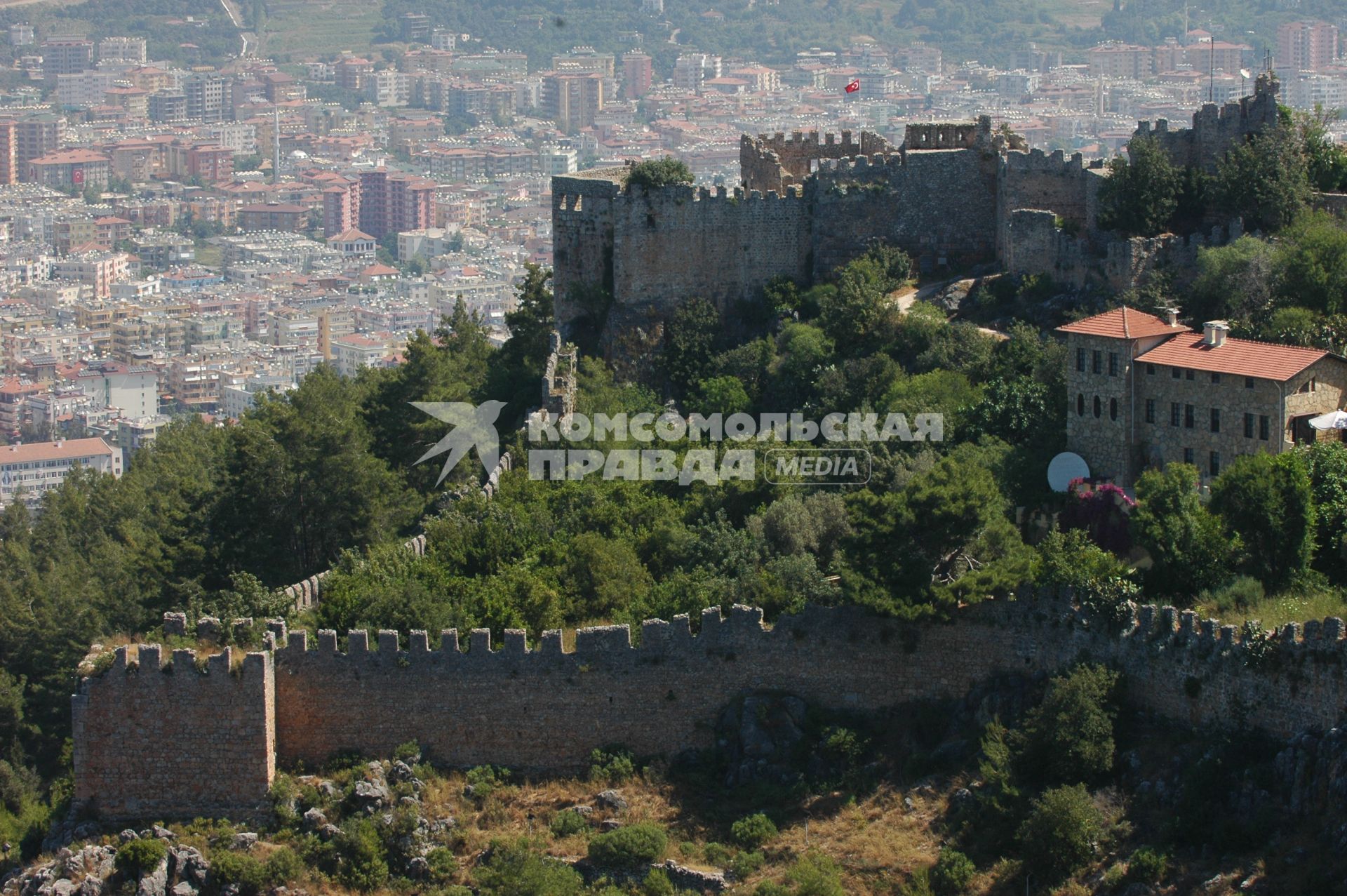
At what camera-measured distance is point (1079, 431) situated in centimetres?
2891

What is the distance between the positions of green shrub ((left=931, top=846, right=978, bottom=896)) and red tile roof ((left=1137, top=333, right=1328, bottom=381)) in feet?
23.7

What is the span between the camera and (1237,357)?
27.2m

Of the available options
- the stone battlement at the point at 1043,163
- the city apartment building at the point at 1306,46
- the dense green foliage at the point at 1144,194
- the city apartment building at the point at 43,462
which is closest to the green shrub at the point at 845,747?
the dense green foliage at the point at 1144,194

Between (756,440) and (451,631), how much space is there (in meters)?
9.05

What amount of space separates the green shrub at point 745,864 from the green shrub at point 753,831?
0.79 feet

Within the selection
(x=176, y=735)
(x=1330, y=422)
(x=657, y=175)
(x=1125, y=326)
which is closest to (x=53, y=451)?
(x=657, y=175)

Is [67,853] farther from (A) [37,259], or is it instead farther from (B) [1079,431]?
(A) [37,259]

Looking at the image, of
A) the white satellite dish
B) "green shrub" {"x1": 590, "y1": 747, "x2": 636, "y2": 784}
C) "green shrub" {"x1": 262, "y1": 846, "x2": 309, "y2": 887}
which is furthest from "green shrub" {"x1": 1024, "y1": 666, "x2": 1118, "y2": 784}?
"green shrub" {"x1": 262, "y1": 846, "x2": 309, "y2": 887}

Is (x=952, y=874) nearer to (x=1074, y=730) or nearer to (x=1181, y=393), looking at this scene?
(x=1074, y=730)

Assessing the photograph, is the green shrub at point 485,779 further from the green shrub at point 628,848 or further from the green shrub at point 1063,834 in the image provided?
the green shrub at point 1063,834

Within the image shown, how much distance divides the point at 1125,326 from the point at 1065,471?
188cm

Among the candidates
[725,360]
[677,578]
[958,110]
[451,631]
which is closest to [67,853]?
[451,631]

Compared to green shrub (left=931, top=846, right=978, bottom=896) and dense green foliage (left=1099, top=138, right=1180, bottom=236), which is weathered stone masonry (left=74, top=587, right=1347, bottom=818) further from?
dense green foliage (left=1099, top=138, right=1180, bottom=236)

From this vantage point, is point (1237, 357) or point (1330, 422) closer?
point (1330, 422)
